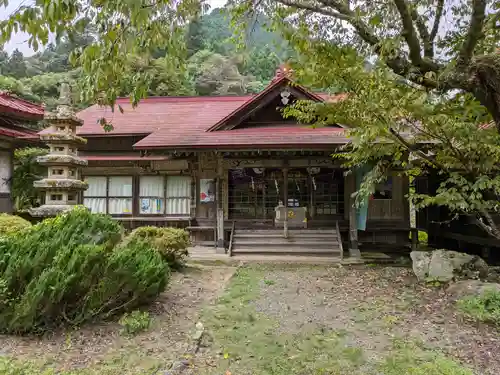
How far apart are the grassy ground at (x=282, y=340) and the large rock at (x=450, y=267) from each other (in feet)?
1.67

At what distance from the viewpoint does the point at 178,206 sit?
12906mm

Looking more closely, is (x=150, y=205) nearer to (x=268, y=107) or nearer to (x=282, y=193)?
Answer: (x=282, y=193)

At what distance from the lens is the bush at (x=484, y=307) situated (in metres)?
5.17

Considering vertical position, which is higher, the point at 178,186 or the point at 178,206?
the point at 178,186

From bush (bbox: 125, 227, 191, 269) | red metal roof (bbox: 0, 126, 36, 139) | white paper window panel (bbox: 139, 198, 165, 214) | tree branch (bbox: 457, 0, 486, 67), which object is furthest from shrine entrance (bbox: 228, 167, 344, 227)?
tree branch (bbox: 457, 0, 486, 67)

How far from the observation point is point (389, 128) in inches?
213

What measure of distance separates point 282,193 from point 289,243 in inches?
82.0

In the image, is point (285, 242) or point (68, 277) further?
point (285, 242)

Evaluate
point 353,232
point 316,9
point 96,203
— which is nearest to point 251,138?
point 353,232

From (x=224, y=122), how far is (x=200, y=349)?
27.9 ft

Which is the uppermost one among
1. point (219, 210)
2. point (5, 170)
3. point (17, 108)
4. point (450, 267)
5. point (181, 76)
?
point (181, 76)

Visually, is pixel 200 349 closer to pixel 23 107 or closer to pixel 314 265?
pixel 314 265

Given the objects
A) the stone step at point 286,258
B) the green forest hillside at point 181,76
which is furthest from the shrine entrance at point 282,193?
the green forest hillside at point 181,76

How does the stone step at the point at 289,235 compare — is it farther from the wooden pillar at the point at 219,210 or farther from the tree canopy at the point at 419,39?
the tree canopy at the point at 419,39
